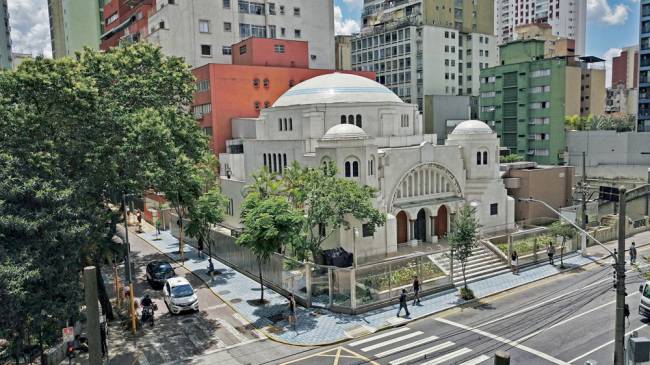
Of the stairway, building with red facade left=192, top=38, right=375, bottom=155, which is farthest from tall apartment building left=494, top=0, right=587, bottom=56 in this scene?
the stairway

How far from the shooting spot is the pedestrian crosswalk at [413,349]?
21.5m

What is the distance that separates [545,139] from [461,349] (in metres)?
63.5

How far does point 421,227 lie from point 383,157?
7.33m

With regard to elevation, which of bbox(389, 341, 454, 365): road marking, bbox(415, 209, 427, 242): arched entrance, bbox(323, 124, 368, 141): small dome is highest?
bbox(323, 124, 368, 141): small dome

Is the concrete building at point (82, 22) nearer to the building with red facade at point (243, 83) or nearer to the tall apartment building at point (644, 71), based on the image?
the building with red facade at point (243, 83)

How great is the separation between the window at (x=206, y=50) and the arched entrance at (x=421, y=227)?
3911 cm

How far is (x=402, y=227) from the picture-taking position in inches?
1603

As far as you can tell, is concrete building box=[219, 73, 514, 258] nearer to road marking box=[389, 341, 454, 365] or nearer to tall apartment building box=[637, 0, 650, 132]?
road marking box=[389, 341, 454, 365]

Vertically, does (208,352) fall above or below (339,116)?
below

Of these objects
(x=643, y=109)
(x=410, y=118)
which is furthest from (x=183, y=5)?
(x=643, y=109)

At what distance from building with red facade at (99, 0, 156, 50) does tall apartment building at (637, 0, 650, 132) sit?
7494 cm

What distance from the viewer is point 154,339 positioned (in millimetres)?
24906

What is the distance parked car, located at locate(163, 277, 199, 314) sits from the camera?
27.9 m

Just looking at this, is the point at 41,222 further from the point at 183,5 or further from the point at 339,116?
the point at 183,5
